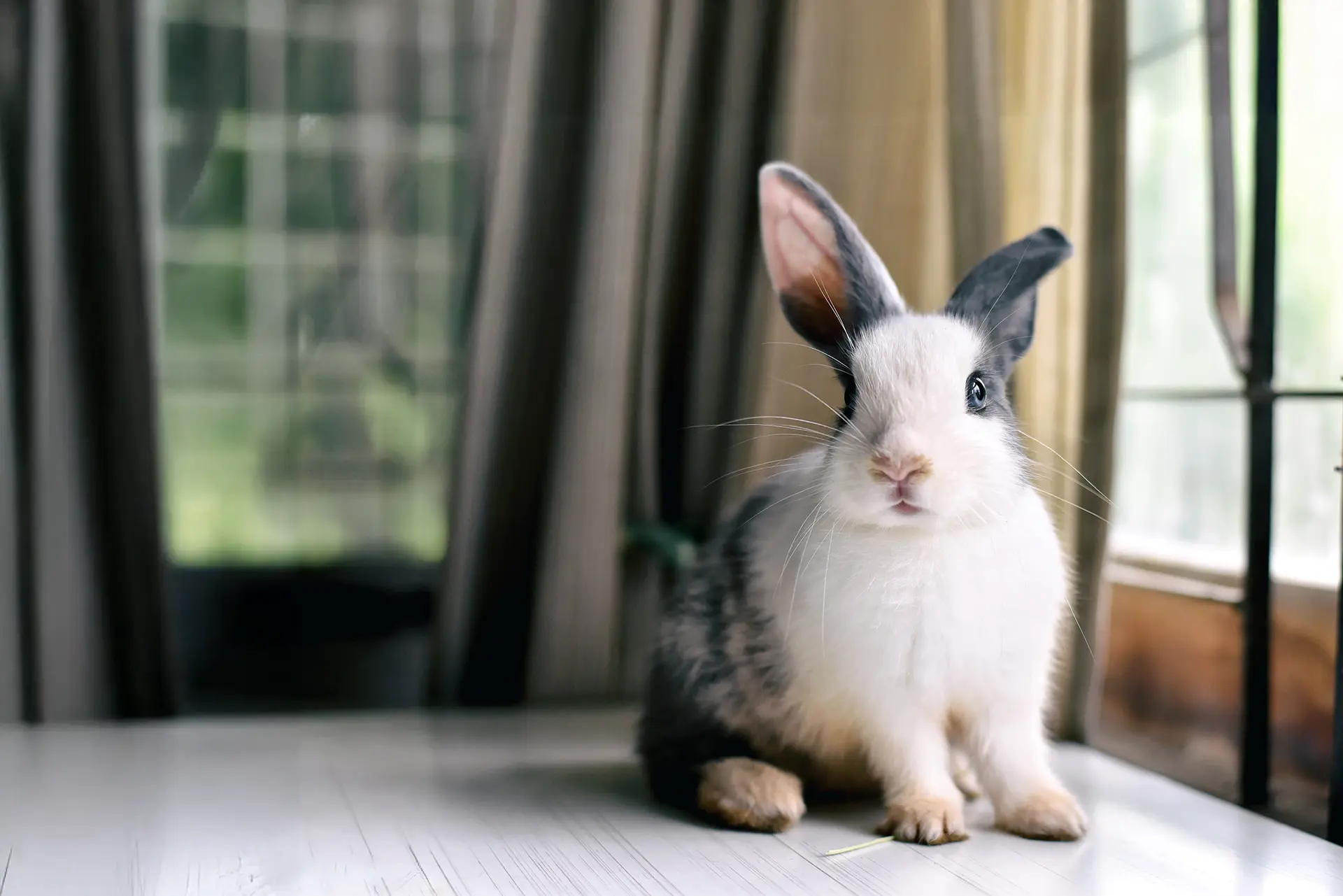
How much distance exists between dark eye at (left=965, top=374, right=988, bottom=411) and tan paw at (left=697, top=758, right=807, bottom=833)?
0.35m

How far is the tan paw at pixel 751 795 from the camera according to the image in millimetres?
1018

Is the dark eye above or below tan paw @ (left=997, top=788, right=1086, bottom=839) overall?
above

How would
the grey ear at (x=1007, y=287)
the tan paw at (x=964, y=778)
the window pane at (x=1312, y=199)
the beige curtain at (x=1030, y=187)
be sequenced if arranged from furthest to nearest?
the beige curtain at (x=1030, y=187) < the window pane at (x=1312, y=199) < the tan paw at (x=964, y=778) < the grey ear at (x=1007, y=287)

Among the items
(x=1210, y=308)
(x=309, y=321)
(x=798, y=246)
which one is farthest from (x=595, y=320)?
(x=1210, y=308)

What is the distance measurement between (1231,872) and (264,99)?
52.8 inches

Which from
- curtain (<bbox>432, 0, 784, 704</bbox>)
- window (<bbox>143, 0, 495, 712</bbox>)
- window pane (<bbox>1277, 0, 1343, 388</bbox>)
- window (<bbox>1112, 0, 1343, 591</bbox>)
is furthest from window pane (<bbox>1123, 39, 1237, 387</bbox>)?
window (<bbox>143, 0, 495, 712</bbox>)

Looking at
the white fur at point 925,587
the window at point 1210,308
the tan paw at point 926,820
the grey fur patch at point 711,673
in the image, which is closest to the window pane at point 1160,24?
the window at point 1210,308

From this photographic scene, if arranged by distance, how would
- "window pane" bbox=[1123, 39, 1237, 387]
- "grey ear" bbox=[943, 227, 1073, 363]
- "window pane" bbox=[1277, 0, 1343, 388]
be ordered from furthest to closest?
"window pane" bbox=[1123, 39, 1237, 387] → "window pane" bbox=[1277, 0, 1343, 388] → "grey ear" bbox=[943, 227, 1073, 363]

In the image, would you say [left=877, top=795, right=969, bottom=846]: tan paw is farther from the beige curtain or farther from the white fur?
the beige curtain

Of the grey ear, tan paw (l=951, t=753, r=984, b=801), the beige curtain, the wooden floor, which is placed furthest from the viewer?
the beige curtain

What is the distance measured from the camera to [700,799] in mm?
1056

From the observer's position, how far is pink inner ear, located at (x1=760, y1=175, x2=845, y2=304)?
1055 mm

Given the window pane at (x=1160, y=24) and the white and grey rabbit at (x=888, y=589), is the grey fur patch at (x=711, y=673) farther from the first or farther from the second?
the window pane at (x=1160, y=24)

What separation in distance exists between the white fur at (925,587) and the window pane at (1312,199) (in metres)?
0.50
